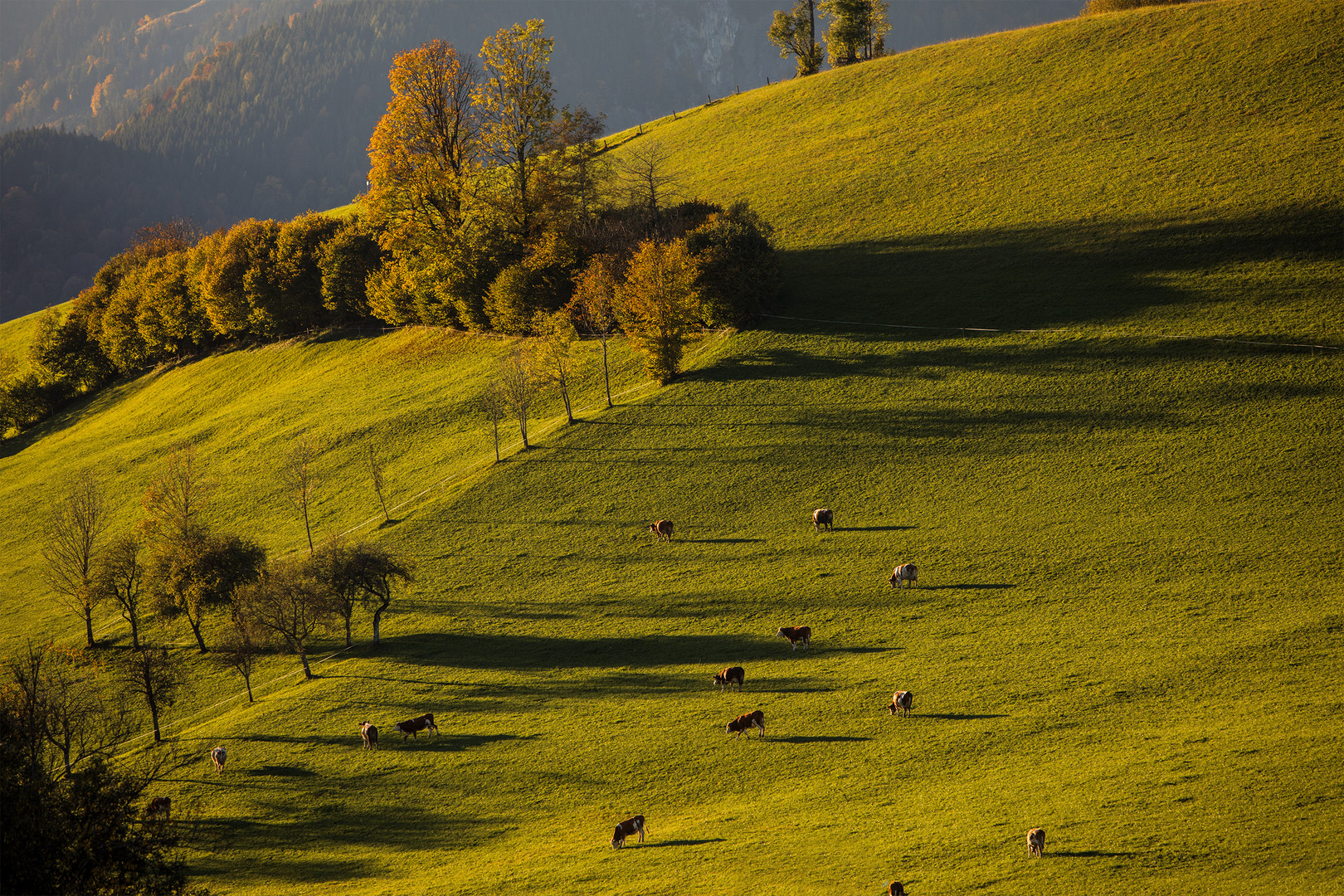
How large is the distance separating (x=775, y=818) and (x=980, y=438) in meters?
30.6

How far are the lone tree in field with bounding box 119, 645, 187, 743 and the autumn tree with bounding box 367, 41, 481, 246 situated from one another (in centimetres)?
4462

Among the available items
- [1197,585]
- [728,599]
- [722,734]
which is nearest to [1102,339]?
[1197,585]

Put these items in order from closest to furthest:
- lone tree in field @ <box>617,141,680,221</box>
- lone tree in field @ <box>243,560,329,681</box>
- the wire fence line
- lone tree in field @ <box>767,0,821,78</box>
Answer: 1. lone tree in field @ <box>243,560,329,681</box>
2. the wire fence line
3. lone tree in field @ <box>617,141,680,221</box>
4. lone tree in field @ <box>767,0,821,78</box>

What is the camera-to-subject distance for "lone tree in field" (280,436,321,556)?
54.9 meters

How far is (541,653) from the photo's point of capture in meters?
39.3

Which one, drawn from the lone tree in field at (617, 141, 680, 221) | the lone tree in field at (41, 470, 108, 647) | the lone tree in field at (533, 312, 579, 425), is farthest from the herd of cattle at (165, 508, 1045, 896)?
the lone tree in field at (617, 141, 680, 221)

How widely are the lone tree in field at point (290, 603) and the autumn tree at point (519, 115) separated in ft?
144

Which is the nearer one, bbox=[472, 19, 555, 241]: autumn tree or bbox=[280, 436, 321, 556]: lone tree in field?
bbox=[280, 436, 321, 556]: lone tree in field

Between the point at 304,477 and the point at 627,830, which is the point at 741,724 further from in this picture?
the point at 304,477

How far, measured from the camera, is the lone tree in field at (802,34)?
374 ft

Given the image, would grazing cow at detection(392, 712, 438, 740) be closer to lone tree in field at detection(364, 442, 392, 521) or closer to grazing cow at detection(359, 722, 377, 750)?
grazing cow at detection(359, 722, 377, 750)

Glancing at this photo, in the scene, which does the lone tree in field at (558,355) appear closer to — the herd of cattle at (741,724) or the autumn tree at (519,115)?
the autumn tree at (519,115)

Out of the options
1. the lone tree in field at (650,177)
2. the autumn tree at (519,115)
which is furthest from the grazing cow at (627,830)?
the autumn tree at (519,115)

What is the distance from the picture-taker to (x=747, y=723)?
3017 cm
